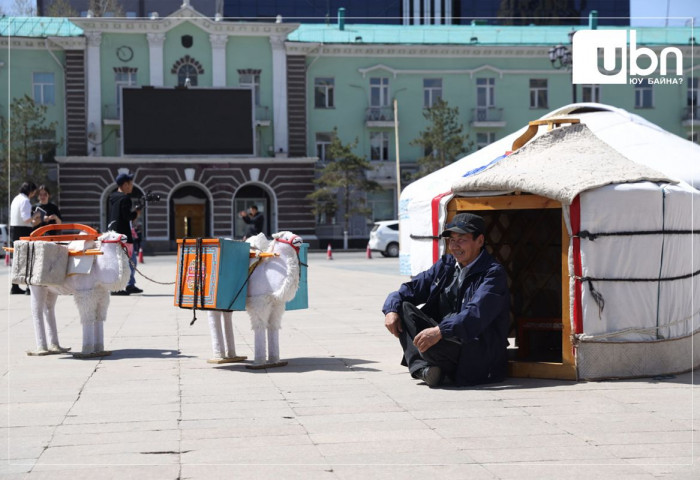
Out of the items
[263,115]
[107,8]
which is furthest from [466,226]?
[107,8]

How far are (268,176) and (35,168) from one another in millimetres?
8571

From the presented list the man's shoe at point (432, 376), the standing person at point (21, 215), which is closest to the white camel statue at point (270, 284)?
the man's shoe at point (432, 376)

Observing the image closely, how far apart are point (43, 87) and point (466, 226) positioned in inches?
1352

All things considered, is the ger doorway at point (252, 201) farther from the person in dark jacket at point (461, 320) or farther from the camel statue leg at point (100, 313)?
the person in dark jacket at point (461, 320)

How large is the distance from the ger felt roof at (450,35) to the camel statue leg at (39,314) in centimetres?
3273

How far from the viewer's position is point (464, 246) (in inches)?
247

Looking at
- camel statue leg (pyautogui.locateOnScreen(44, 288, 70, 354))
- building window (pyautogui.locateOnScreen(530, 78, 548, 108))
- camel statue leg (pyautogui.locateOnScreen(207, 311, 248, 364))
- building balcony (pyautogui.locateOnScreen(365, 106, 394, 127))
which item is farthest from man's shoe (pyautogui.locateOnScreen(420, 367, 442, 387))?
building window (pyautogui.locateOnScreen(530, 78, 548, 108))

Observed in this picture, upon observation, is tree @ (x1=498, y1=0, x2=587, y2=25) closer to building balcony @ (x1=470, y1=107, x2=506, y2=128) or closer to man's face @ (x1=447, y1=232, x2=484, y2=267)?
building balcony @ (x1=470, y1=107, x2=506, y2=128)

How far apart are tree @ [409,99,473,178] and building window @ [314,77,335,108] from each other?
363cm

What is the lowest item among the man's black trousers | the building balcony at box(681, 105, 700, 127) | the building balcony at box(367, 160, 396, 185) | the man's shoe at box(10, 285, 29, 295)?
the man's shoe at box(10, 285, 29, 295)

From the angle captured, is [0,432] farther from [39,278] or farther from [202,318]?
[202,318]

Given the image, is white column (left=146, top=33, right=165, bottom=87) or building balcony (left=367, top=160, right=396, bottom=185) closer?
white column (left=146, top=33, right=165, bottom=87)

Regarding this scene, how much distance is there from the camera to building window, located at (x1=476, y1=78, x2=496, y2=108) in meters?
40.0

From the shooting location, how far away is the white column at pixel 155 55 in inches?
1465
